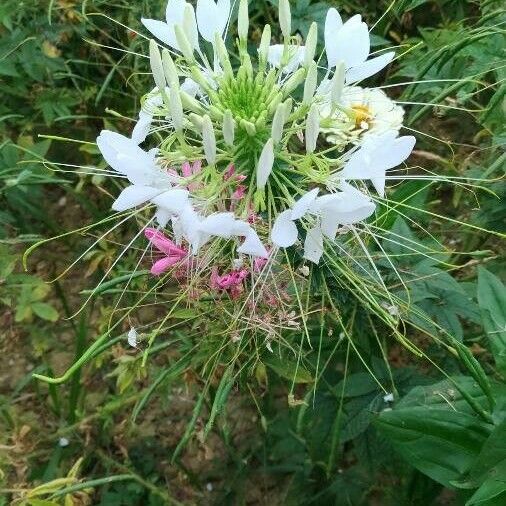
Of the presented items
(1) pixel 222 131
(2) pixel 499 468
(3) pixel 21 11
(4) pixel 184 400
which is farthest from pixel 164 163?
(4) pixel 184 400

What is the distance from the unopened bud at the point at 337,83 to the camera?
24.0 inches

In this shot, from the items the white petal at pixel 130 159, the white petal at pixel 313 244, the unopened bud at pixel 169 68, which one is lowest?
the white petal at pixel 313 244

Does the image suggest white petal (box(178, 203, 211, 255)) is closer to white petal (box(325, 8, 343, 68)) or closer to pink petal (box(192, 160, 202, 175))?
pink petal (box(192, 160, 202, 175))

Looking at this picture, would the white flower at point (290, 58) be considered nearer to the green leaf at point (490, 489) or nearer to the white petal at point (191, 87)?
the white petal at point (191, 87)

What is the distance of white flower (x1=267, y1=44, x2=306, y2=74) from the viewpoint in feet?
2.22

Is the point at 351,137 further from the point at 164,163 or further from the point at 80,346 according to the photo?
the point at 80,346

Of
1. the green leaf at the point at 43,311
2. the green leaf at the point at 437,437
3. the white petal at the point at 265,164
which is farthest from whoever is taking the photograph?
the green leaf at the point at 43,311

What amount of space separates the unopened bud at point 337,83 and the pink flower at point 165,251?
0.21 m

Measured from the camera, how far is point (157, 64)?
620 mm

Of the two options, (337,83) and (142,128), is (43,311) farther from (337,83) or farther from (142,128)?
(337,83)

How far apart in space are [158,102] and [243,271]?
17 centimetres

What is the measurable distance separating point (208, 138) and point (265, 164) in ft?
0.16

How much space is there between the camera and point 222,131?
24.9 inches

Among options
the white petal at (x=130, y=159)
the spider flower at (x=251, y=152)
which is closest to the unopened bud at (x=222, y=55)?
the spider flower at (x=251, y=152)
